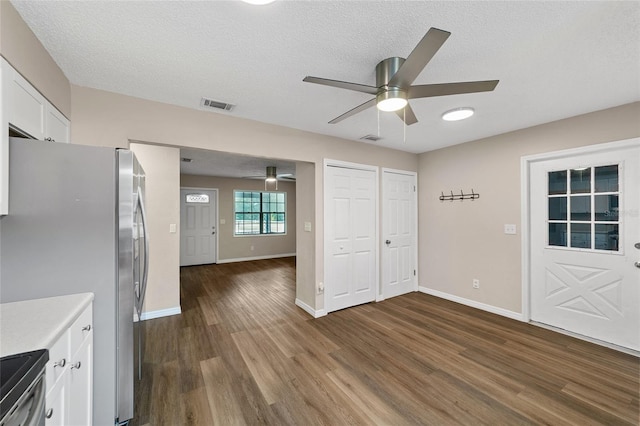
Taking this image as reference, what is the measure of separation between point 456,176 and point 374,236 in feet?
5.28

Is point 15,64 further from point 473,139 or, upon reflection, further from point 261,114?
point 473,139

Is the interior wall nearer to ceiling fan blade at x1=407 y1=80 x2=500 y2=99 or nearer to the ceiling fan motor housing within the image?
the ceiling fan motor housing

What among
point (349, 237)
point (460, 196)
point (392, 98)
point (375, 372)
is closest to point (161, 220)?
point (349, 237)

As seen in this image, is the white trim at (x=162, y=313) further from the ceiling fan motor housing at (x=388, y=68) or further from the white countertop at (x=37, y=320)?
the ceiling fan motor housing at (x=388, y=68)

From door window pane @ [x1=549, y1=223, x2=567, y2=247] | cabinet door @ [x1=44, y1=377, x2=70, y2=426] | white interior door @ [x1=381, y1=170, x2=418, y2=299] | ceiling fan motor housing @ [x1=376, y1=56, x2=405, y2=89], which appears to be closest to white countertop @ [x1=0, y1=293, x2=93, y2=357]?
cabinet door @ [x1=44, y1=377, x2=70, y2=426]

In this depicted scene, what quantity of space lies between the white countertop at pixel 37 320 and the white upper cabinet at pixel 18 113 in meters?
0.50

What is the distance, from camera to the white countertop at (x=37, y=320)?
1.00 meters

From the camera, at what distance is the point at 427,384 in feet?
6.98

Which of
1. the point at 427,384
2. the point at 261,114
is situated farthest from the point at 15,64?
the point at 427,384

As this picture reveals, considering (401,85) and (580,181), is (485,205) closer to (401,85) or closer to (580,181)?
(580,181)

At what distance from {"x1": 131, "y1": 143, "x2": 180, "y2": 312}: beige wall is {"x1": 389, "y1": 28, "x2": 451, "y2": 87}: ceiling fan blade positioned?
10.7 feet

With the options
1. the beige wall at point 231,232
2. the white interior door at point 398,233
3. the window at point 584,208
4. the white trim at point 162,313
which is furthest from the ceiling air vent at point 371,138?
the beige wall at point 231,232

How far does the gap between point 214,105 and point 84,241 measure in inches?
66.3

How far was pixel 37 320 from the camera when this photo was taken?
1185 mm
